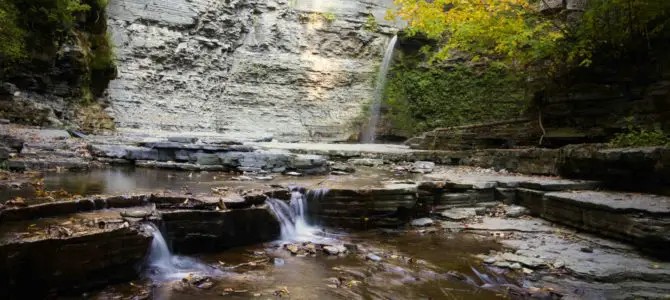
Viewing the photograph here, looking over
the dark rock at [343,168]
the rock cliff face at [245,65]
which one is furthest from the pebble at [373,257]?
the rock cliff face at [245,65]

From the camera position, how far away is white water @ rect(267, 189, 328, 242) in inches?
205

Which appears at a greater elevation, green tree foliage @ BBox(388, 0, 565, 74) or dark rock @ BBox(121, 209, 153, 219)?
green tree foliage @ BBox(388, 0, 565, 74)

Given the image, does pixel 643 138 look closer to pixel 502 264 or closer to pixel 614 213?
pixel 614 213

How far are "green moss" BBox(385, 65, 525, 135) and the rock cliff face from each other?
1552 millimetres

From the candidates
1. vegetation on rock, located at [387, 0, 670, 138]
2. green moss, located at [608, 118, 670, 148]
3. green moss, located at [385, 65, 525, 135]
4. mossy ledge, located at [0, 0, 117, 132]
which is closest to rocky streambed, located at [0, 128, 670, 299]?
green moss, located at [608, 118, 670, 148]

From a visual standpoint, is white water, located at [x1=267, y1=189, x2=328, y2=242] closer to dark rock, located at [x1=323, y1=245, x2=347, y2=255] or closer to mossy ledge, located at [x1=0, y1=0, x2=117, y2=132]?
dark rock, located at [x1=323, y1=245, x2=347, y2=255]

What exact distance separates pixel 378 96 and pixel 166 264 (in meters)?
14.2

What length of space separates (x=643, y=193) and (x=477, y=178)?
2513 mm

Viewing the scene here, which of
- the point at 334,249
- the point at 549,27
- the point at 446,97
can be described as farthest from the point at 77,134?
the point at 446,97

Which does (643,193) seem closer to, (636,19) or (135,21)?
(636,19)

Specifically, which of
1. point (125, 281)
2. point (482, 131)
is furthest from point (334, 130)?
point (125, 281)

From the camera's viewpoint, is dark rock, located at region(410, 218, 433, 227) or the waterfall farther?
the waterfall

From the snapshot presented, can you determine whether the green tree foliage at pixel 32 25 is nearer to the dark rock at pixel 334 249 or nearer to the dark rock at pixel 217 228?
the dark rock at pixel 217 228

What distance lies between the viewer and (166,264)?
12.9ft
